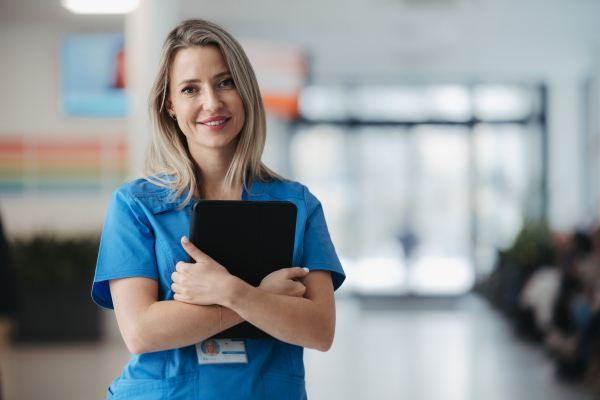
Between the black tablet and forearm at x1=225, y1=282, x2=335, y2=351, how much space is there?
0.06 metres

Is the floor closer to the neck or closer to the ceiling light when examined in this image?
the ceiling light

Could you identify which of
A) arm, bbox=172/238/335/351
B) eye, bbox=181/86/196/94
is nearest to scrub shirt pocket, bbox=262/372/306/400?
arm, bbox=172/238/335/351

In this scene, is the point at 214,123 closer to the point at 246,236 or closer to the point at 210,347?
the point at 246,236

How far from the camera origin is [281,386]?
1154 millimetres

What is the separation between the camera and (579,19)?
653 cm

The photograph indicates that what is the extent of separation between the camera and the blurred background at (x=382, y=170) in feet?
14.4

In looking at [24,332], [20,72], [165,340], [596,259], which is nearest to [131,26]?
[20,72]

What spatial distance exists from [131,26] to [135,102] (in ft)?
2.04

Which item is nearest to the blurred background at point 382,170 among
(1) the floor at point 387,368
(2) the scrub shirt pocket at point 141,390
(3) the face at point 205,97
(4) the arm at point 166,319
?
(1) the floor at point 387,368

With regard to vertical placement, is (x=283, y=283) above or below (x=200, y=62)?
below

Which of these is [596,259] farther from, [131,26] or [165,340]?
[165,340]

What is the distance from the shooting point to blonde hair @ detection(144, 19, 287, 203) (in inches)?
46.5

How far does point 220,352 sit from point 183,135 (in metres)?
0.52

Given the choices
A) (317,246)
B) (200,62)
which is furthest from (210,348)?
(200,62)
